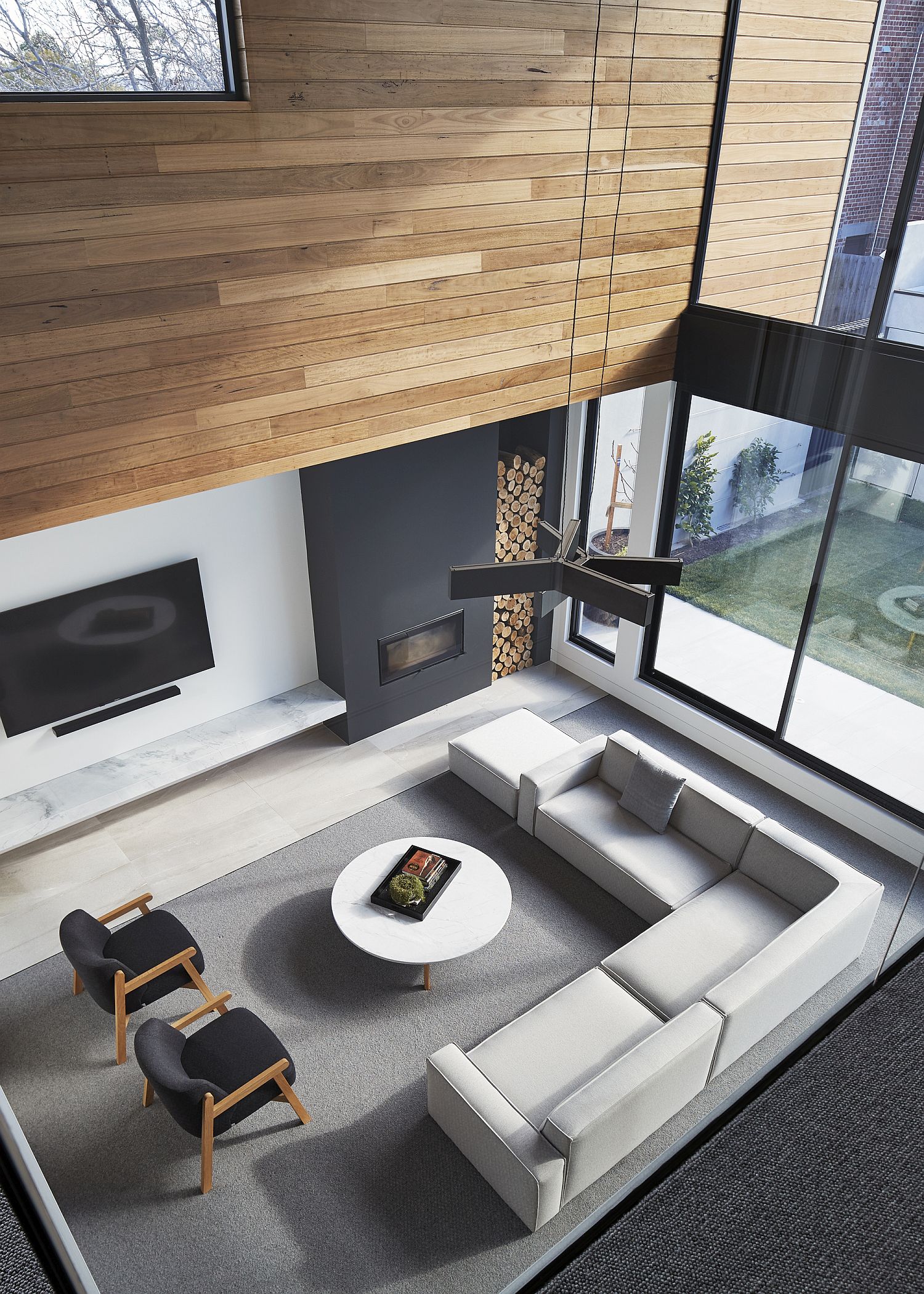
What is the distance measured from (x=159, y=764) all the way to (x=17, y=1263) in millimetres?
5152

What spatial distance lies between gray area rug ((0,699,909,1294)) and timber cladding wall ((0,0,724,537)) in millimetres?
2466

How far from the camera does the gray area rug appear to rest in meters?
3.54

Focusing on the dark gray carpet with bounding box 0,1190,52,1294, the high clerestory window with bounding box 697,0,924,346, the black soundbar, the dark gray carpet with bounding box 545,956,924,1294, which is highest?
the high clerestory window with bounding box 697,0,924,346

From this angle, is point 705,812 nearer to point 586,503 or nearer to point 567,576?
point 567,576

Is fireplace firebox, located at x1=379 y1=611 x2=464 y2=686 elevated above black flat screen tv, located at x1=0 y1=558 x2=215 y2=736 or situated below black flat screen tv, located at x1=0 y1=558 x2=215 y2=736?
below

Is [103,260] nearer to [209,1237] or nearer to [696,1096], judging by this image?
[209,1237]

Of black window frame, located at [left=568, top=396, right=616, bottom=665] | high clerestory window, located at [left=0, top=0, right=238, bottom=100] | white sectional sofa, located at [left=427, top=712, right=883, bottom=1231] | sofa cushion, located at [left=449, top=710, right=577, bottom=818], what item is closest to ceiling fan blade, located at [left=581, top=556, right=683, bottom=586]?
white sectional sofa, located at [left=427, top=712, right=883, bottom=1231]

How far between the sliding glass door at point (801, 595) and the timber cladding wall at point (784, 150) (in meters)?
0.67

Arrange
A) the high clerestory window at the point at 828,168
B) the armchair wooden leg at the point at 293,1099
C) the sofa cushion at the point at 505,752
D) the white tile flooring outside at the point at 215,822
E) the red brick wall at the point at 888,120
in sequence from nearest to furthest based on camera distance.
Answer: the red brick wall at the point at 888,120
the high clerestory window at the point at 828,168
the armchair wooden leg at the point at 293,1099
the white tile flooring outside at the point at 215,822
the sofa cushion at the point at 505,752

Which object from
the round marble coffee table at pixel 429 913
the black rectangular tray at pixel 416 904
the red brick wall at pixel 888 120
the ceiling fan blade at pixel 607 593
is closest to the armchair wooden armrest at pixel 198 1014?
the round marble coffee table at pixel 429 913

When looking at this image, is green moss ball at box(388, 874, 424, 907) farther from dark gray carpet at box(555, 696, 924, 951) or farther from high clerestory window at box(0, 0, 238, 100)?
high clerestory window at box(0, 0, 238, 100)

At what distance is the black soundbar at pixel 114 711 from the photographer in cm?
535

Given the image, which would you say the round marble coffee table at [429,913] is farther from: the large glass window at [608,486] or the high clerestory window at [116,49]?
the high clerestory window at [116,49]

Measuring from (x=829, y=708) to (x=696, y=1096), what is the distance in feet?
7.74
